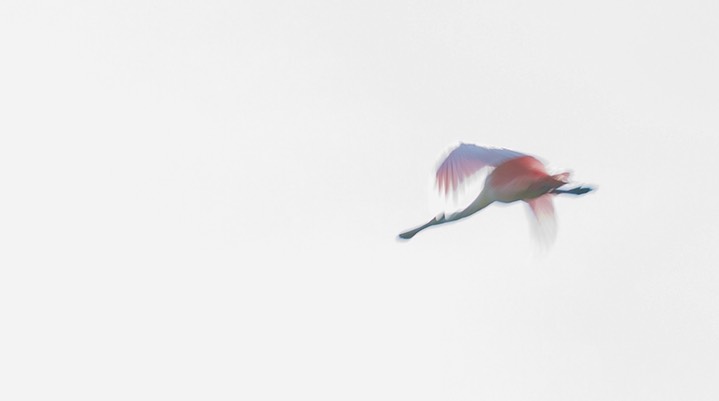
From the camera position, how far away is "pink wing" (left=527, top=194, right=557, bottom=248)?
440 inches

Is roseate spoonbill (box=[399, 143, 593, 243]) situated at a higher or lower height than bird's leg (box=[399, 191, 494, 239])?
higher

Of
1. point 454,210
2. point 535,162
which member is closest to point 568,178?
point 535,162

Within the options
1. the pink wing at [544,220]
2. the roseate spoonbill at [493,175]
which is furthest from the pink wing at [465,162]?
the pink wing at [544,220]

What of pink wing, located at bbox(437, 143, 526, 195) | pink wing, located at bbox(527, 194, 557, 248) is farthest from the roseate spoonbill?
pink wing, located at bbox(527, 194, 557, 248)

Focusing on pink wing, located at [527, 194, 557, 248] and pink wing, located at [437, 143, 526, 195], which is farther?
pink wing, located at [527, 194, 557, 248]

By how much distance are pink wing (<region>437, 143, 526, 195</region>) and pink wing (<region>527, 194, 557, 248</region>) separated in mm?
1697

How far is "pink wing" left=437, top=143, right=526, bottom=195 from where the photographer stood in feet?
31.1

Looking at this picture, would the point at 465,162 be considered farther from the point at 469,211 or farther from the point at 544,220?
the point at 544,220

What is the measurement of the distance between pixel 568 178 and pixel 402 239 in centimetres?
163

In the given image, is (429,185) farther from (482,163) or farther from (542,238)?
(542,238)

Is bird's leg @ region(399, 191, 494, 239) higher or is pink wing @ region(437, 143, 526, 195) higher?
A: pink wing @ region(437, 143, 526, 195)

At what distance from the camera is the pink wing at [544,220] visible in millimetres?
11180

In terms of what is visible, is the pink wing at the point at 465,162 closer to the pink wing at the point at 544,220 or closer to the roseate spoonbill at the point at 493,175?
the roseate spoonbill at the point at 493,175

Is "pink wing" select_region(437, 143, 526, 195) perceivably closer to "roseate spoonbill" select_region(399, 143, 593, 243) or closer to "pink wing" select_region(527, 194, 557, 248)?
"roseate spoonbill" select_region(399, 143, 593, 243)
